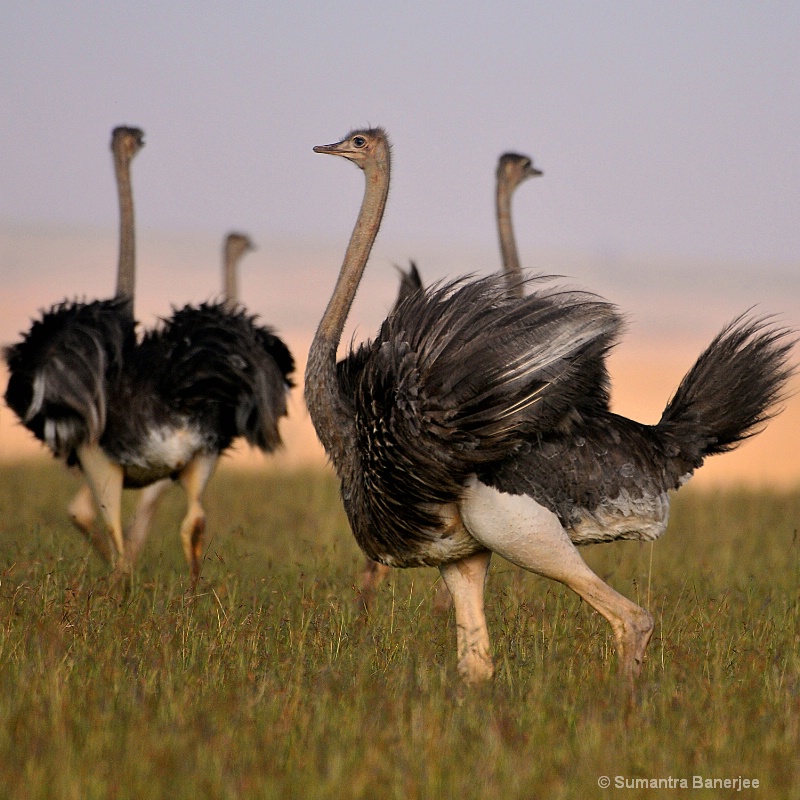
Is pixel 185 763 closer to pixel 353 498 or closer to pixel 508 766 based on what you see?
pixel 508 766

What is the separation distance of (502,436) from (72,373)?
10.2 feet

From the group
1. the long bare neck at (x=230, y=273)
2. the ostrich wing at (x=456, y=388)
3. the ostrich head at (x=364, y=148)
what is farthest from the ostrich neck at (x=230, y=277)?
the ostrich wing at (x=456, y=388)

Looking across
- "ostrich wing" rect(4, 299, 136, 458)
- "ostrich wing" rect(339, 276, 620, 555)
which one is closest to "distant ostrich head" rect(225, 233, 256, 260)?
"ostrich wing" rect(4, 299, 136, 458)

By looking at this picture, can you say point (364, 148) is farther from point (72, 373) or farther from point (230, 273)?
point (230, 273)

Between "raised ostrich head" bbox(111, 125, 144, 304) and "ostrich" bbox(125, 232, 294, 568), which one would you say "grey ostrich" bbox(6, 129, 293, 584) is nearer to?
"ostrich" bbox(125, 232, 294, 568)

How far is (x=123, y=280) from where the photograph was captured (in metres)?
8.35

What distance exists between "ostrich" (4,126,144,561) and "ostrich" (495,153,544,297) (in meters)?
2.22

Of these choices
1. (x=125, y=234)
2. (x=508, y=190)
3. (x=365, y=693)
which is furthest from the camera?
(x=125, y=234)

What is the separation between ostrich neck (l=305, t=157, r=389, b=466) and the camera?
193 inches

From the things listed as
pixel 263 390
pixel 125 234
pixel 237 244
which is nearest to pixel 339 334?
pixel 263 390

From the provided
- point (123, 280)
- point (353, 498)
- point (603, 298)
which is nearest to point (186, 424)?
point (123, 280)

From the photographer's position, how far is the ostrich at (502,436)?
14.9 ft

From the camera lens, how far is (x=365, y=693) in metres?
4.48

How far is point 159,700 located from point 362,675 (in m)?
0.74
